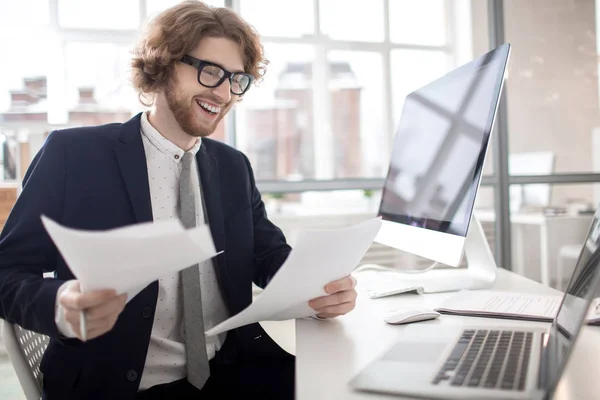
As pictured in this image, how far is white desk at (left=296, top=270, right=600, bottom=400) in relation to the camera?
68cm

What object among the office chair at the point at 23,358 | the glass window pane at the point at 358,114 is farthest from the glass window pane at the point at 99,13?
the office chair at the point at 23,358

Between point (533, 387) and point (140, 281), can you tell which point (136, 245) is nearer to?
point (140, 281)

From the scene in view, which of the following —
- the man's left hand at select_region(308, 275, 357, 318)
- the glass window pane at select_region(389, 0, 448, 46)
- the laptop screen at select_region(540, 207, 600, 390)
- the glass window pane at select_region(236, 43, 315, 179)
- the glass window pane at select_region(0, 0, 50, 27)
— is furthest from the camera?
the glass window pane at select_region(389, 0, 448, 46)

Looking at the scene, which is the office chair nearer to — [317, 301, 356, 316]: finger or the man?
the man

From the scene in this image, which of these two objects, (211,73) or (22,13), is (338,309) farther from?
(22,13)

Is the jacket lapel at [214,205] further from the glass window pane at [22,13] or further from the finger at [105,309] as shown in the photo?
the glass window pane at [22,13]

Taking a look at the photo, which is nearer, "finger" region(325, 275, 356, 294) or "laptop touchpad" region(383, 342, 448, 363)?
"laptop touchpad" region(383, 342, 448, 363)

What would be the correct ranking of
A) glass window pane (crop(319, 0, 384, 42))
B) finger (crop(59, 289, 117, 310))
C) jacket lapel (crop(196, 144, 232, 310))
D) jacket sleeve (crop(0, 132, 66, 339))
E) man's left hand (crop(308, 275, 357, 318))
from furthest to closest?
glass window pane (crop(319, 0, 384, 42)) → jacket lapel (crop(196, 144, 232, 310)) → man's left hand (crop(308, 275, 357, 318)) → jacket sleeve (crop(0, 132, 66, 339)) → finger (crop(59, 289, 117, 310))

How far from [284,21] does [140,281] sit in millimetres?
2546

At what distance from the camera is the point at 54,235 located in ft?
1.85

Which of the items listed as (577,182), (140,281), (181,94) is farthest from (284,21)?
(140,281)

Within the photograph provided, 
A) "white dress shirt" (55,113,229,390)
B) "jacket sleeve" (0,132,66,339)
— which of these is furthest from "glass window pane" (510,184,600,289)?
"jacket sleeve" (0,132,66,339)

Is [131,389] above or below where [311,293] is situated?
below

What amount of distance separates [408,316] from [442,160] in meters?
0.46
